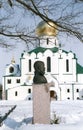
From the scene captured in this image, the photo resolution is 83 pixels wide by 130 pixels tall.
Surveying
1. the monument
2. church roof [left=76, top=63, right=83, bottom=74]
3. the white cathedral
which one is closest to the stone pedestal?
the monument

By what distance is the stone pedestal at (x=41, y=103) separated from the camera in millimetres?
10403

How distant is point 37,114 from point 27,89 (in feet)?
164

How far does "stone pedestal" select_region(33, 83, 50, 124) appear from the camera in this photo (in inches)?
410

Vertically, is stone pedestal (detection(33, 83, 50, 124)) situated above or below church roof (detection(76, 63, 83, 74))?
below

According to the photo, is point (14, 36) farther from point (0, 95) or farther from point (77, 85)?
point (0, 95)

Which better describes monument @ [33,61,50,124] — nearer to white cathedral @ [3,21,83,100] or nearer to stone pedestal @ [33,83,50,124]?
stone pedestal @ [33,83,50,124]

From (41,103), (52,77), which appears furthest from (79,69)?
(41,103)

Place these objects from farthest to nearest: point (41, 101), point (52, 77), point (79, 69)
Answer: point (79, 69)
point (52, 77)
point (41, 101)

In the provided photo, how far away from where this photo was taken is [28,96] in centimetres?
6038

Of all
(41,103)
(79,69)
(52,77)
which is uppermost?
(79,69)

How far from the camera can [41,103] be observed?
10.5 metres

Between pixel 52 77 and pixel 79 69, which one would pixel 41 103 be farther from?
pixel 79 69

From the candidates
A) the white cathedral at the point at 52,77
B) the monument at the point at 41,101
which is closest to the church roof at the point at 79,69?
the white cathedral at the point at 52,77

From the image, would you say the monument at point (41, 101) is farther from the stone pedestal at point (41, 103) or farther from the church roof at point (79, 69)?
the church roof at point (79, 69)
